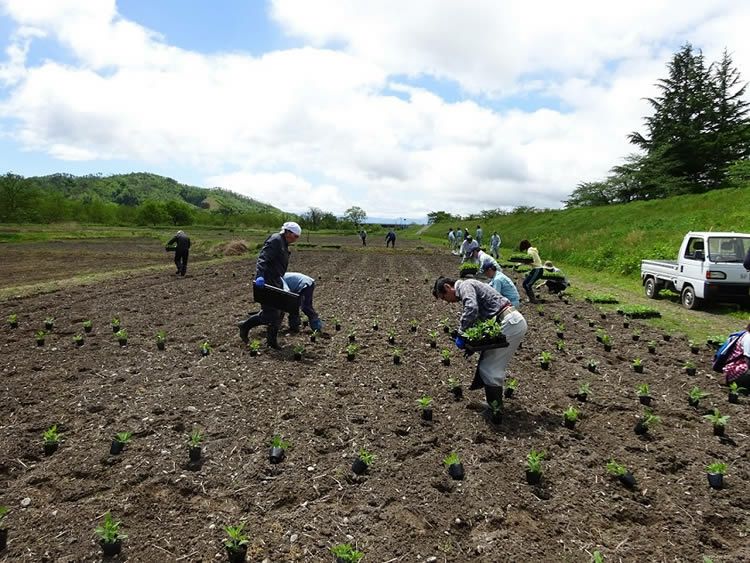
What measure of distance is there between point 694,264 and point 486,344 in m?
10.9

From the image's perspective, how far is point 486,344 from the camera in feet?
17.2

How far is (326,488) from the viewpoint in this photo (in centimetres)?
416

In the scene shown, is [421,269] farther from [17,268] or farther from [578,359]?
[17,268]

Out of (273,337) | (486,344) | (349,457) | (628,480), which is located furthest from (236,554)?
(273,337)

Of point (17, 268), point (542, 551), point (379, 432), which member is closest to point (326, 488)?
point (379, 432)

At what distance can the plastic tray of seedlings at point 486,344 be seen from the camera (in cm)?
521

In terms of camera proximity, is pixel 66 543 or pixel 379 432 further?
pixel 379 432

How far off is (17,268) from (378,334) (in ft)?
69.9

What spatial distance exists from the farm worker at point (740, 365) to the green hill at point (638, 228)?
15142 millimetres

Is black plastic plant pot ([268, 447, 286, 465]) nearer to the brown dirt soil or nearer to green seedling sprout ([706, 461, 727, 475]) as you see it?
the brown dirt soil

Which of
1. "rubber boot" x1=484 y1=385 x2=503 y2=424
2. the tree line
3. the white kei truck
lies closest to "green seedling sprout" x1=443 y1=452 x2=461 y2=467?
"rubber boot" x1=484 y1=385 x2=503 y2=424

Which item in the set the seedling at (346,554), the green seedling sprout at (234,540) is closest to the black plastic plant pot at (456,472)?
the seedling at (346,554)

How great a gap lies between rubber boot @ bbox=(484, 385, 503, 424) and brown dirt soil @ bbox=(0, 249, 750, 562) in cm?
17

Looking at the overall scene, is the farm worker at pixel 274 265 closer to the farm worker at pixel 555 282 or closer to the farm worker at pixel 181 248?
the farm worker at pixel 555 282
